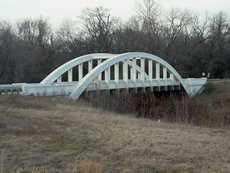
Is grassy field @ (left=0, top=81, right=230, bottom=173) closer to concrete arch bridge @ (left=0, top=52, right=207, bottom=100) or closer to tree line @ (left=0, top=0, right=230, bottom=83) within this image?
concrete arch bridge @ (left=0, top=52, right=207, bottom=100)

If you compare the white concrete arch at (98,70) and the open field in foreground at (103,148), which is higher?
the white concrete arch at (98,70)

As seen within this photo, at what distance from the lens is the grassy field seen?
30.0 ft

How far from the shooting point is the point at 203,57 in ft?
215

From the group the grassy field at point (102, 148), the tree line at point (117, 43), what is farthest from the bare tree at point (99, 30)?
the grassy field at point (102, 148)

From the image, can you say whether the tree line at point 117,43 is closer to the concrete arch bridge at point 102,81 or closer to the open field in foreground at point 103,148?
the concrete arch bridge at point 102,81

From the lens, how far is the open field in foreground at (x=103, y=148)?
9.20 meters

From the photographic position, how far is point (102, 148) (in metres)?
10.9

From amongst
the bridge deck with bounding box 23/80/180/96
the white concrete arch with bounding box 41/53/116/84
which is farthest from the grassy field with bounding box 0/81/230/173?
the white concrete arch with bounding box 41/53/116/84

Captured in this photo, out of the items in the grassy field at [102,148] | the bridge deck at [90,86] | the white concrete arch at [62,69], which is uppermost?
the white concrete arch at [62,69]

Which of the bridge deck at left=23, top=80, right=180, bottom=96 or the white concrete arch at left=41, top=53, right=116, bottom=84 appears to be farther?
the white concrete arch at left=41, top=53, right=116, bottom=84

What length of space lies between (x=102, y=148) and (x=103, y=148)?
0.08 ft

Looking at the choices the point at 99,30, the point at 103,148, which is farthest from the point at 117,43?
the point at 103,148

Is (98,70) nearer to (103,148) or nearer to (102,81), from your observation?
(102,81)

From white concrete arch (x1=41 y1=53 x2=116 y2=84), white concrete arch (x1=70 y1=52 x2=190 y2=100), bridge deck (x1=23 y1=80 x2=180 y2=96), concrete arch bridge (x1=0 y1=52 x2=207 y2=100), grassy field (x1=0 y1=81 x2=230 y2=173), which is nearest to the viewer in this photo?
grassy field (x1=0 y1=81 x2=230 y2=173)
